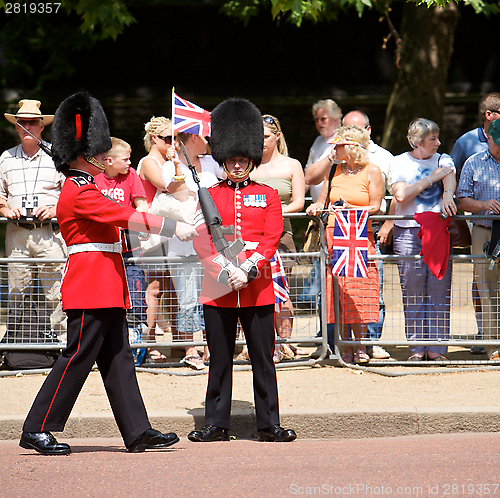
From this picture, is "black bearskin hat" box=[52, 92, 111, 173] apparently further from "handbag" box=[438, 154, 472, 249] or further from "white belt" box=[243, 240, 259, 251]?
"handbag" box=[438, 154, 472, 249]

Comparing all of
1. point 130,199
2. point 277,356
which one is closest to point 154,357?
point 277,356

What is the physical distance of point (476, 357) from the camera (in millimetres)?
7129

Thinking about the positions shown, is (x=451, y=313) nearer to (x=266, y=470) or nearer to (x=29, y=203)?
(x=266, y=470)

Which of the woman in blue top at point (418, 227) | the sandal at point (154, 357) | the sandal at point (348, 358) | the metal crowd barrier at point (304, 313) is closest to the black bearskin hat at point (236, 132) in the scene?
the metal crowd barrier at point (304, 313)

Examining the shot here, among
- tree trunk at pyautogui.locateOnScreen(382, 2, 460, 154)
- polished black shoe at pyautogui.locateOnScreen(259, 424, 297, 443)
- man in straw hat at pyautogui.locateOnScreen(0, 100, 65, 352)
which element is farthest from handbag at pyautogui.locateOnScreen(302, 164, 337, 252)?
tree trunk at pyautogui.locateOnScreen(382, 2, 460, 154)

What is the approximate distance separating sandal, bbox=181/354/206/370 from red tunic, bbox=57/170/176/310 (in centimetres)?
197

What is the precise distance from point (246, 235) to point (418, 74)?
315 inches

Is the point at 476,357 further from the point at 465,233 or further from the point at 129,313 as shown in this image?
the point at 129,313

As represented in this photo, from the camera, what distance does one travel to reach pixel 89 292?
4773mm

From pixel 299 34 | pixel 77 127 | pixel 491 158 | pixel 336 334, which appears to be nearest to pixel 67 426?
pixel 77 127

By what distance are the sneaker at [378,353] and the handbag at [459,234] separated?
1.15 m

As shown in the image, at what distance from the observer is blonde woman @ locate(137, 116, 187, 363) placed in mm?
6793

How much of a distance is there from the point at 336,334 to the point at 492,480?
2857mm

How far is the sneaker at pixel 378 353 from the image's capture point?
7.12 m
